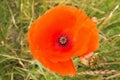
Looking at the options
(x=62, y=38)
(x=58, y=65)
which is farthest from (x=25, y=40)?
(x=58, y=65)

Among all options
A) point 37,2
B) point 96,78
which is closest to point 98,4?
point 37,2

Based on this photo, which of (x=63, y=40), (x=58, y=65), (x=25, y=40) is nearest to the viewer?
(x=58, y=65)

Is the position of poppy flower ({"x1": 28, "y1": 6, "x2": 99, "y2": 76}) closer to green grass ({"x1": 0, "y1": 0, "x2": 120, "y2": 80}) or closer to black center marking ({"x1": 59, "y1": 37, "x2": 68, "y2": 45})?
black center marking ({"x1": 59, "y1": 37, "x2": 68, "y2": 45})

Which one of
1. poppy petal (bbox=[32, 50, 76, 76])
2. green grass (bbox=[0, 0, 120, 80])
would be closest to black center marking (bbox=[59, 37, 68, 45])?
poppy petal (bbox=[32, 50, 76, 76])

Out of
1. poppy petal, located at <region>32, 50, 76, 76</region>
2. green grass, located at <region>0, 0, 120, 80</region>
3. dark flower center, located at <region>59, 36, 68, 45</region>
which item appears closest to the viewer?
poppy petal, located at <region>32, 50, 76, 76</region>

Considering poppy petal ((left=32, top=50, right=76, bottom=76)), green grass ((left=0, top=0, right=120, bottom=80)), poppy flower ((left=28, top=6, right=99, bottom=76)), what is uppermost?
green grass ((left=0, top=0, right=120, bottom=80))

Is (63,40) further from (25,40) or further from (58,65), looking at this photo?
(25,40)
